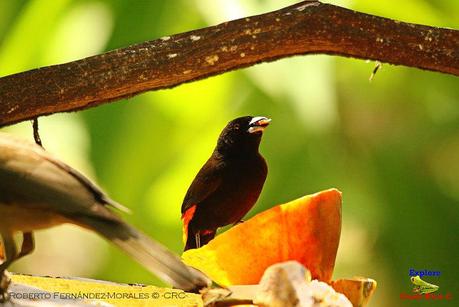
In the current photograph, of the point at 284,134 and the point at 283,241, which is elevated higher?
the point at 284,134

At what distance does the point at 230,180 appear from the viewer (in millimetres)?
993

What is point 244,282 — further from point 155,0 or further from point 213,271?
point 155,0

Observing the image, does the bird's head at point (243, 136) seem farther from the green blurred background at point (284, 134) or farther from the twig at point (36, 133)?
the green blurred background at point (284, 134)

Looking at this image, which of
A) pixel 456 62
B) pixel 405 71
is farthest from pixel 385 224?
pixel 456 62

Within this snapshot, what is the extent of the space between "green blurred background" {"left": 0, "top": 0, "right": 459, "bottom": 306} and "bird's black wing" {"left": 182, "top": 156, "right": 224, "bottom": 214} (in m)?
0.55

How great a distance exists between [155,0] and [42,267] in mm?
722

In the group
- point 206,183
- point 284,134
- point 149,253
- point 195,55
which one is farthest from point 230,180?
point 284,134

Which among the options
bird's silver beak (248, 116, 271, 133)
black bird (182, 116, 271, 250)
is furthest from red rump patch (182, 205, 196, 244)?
bird's silver beak (248, 116, 271, 133)

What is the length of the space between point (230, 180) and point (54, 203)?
0.88 feet

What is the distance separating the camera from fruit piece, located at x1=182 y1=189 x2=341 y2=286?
0.92m

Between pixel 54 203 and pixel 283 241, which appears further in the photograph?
pixel 283 241

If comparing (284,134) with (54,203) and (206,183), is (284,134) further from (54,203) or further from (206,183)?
(54,203)

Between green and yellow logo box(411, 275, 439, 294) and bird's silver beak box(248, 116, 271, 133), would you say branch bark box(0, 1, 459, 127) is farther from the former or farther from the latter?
green and yellow logo box(411, 275, 439, 294)

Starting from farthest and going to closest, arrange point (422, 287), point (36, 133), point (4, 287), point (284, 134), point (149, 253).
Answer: point (284, 134) → point (422, 287) → point (36, 133) → point (4, 287) → point (149, 253)
